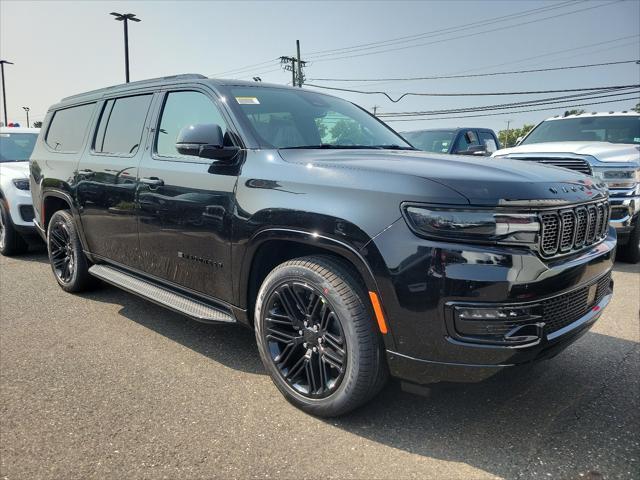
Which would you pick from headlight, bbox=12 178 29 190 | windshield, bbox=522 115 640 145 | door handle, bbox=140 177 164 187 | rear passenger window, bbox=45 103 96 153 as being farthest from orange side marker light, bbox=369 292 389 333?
windshield, bbox=522 115 640 145

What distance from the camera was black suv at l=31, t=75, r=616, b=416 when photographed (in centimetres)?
216

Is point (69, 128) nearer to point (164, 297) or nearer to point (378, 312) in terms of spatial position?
point (164, 297)

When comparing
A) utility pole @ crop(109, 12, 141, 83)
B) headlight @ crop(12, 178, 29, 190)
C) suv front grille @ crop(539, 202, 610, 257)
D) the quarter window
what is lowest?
suv front grille @ crop(539, 202, 610, 257)

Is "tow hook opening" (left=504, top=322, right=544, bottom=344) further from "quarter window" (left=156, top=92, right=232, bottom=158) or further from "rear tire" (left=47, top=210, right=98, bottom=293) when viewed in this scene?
"rear tire" (left=47, top=210, right=98, bottom=293)

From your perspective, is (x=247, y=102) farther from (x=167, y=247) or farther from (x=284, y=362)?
(x=284, y=362)

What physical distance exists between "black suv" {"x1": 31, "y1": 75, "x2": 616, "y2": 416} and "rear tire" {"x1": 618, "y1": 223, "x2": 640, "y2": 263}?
4.16 m

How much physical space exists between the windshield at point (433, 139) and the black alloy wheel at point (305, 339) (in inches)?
268

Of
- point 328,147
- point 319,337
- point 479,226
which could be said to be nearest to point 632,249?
point 328,147

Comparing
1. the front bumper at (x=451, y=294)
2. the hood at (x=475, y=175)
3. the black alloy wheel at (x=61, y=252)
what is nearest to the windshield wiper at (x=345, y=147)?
the hood at (x=475, y=175)

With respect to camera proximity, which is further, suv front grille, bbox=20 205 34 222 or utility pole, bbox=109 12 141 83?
utility pole, bbox=109 12 141 83

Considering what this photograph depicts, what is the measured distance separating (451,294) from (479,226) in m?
0.32

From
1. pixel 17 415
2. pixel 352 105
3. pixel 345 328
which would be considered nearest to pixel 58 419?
pixel 17 415

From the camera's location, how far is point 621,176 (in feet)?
20.6

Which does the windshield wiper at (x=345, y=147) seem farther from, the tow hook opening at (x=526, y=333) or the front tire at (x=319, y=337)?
the tow hook opening at (x=526, y=333)
